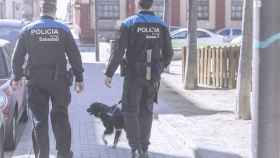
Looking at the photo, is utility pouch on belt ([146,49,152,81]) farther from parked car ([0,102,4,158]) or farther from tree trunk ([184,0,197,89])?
tree trunk ([184,0,197,89])

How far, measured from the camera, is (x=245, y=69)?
34.3ft

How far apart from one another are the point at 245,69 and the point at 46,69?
15.2 feet

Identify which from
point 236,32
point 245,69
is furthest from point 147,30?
point 236,32

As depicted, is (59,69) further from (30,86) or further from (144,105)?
(144,105)

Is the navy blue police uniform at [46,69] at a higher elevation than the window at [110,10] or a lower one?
lower

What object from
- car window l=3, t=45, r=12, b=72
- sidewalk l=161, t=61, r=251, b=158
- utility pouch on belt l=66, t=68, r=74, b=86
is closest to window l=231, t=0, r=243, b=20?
sidewalk l=161, t=61, r=251, b=158

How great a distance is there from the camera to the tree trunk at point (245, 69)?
10.3 m

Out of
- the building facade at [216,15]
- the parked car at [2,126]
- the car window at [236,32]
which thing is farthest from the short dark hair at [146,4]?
the building facade at [216,15]

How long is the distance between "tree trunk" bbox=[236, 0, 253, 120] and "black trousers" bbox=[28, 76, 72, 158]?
13.9ft

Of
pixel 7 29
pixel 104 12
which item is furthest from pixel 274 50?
pixel 104 12

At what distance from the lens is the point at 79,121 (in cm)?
1086

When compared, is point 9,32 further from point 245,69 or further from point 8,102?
point 8,102

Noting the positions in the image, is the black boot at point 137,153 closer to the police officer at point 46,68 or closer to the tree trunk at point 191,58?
the police officer at point 46,68

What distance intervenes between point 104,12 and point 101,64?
20.4 m
